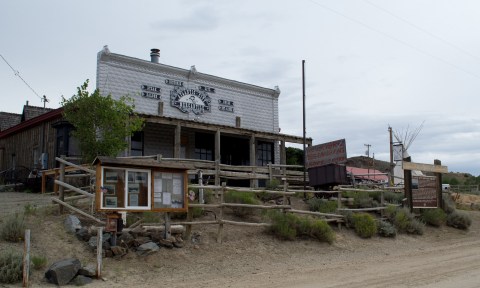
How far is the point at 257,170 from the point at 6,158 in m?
14.2

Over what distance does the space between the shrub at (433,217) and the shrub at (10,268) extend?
48.6ft

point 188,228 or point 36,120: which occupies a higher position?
point 36,120

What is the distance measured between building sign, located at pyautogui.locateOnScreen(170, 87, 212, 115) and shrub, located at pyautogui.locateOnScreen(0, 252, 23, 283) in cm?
1440

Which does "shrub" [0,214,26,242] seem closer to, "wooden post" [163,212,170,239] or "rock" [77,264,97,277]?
"rock" [77,264,97,277]

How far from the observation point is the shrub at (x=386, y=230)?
637 inches

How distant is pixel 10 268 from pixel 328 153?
534 inches

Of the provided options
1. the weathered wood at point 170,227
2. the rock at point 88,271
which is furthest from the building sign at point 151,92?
the rock at point 88,271

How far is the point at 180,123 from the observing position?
20297 millimetres

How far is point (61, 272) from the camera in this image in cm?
884

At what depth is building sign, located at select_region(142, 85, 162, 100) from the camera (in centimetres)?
2192

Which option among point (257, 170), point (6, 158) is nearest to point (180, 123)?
point (257, 170)

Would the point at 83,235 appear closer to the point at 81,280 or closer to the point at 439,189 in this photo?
the point at 81,280

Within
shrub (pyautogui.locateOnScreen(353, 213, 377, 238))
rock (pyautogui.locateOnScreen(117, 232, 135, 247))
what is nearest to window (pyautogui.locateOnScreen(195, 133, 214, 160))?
shrub (pyautogui.locateOnScreen(353, 213, 377, 238))

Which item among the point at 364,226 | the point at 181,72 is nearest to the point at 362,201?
the point at 364,226
